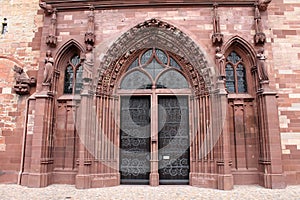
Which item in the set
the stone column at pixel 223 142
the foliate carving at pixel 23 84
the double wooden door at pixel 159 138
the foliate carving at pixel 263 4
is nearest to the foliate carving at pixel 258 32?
the foliate carving at pixel 263 4

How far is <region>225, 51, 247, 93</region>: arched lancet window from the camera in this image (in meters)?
8.60

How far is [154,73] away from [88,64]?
2471 millimetres

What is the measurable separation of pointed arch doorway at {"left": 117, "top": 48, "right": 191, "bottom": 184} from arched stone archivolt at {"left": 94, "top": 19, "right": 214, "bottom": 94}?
34 cm

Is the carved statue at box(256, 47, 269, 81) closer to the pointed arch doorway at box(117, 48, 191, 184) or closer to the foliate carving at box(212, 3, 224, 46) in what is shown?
the foliate carving at box(212, 3, 224, 46)

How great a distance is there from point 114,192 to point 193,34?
19.6 feet

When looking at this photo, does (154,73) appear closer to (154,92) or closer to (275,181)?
(154,92)

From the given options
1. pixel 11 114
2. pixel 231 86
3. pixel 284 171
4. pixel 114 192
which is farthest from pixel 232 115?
pixel 11 114

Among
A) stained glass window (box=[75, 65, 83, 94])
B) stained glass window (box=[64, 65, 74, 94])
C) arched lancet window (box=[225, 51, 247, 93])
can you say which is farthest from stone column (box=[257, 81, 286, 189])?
stained glass window (box=[64, 65, 74, 94])

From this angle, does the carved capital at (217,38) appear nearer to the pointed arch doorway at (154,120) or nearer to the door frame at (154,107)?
the pointed arch doorway at (154,120)

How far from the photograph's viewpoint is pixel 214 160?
768 cm

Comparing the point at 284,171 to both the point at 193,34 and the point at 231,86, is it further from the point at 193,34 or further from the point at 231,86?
the point at 193,34

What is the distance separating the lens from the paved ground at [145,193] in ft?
20.4

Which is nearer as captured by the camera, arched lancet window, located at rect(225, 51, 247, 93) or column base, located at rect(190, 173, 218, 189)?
column base, located at rect(190, 173, 218, 189)

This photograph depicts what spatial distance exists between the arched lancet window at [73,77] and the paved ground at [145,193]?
3.42 m
